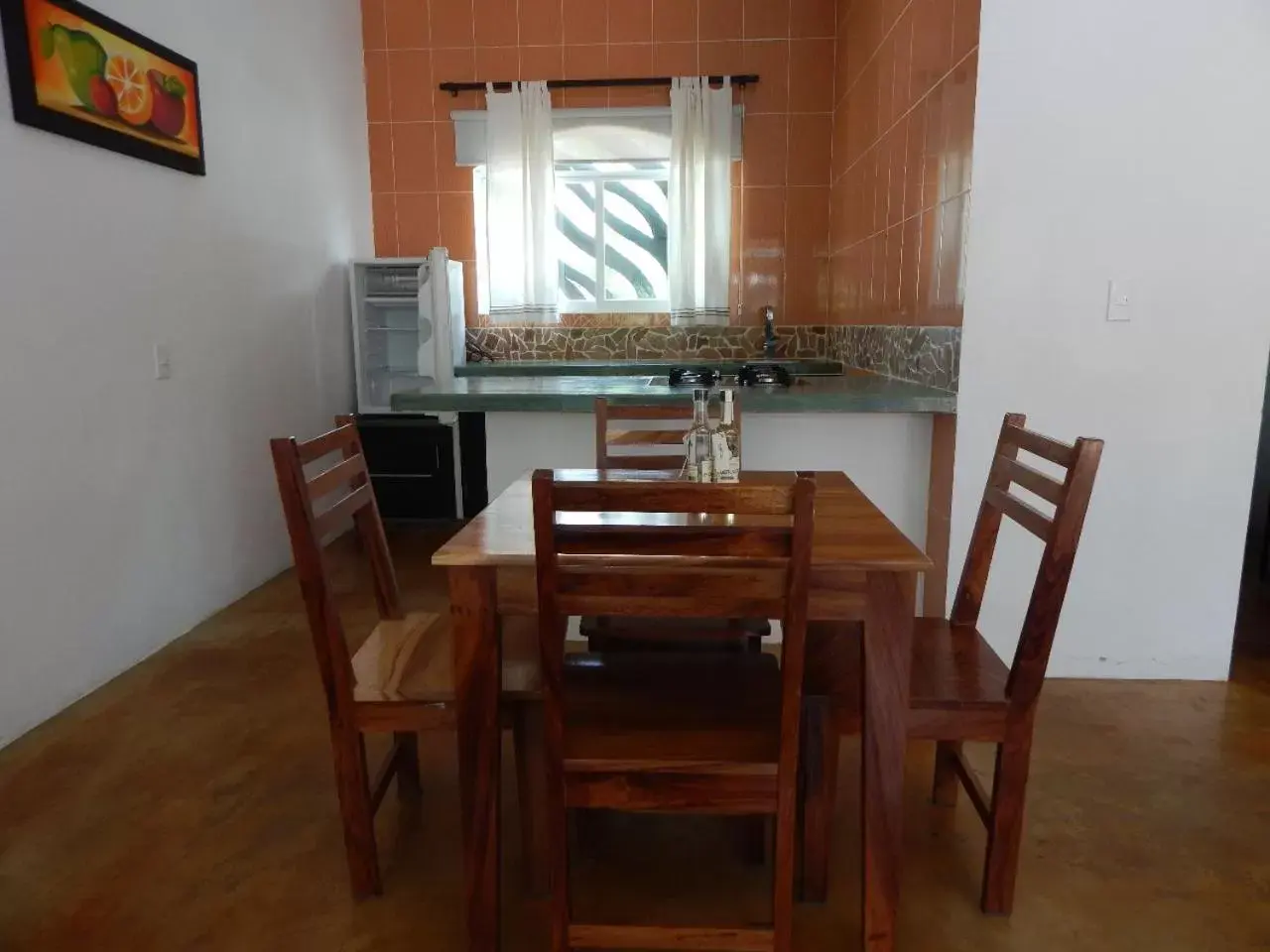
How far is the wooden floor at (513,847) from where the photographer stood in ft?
5.05

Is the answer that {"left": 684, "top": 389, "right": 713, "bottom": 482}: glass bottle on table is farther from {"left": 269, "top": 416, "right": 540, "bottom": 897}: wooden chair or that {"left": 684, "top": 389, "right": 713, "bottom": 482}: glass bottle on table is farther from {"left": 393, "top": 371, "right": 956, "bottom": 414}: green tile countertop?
{"left": 393, "top": 371, "right": 956, "bottom": 414}: green tile countertop

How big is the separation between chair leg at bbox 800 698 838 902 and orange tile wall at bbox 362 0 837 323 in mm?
3755

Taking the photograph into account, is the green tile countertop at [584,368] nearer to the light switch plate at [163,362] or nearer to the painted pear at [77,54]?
the light switch plate at [163,362]

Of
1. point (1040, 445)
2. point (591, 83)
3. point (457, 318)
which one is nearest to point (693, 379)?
point (1040, 445)

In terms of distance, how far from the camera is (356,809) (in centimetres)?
155

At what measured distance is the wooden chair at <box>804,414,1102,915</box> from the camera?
1399 millimetres

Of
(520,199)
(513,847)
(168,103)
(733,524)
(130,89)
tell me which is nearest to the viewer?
(733,524)

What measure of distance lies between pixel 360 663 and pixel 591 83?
4089 millimetres

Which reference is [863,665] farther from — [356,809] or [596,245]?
[596,245]

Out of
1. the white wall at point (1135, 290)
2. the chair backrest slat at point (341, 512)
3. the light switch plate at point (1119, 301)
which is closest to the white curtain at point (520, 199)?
the white wall at point (1135, 290)

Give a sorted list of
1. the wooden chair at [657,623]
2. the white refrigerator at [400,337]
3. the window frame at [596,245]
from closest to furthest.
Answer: the wooden chair at [657,623] → the white refrigerator at [400,337] → the window frame at [596,245]

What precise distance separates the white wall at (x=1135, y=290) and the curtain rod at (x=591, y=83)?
272 cm

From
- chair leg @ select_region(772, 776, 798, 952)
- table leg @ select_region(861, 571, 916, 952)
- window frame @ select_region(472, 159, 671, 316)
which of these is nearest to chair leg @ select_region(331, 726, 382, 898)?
chair leg @ select_region(772, 776, 798, 952)

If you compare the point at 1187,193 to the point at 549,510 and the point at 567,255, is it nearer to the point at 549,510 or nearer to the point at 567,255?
the point at 549,510
